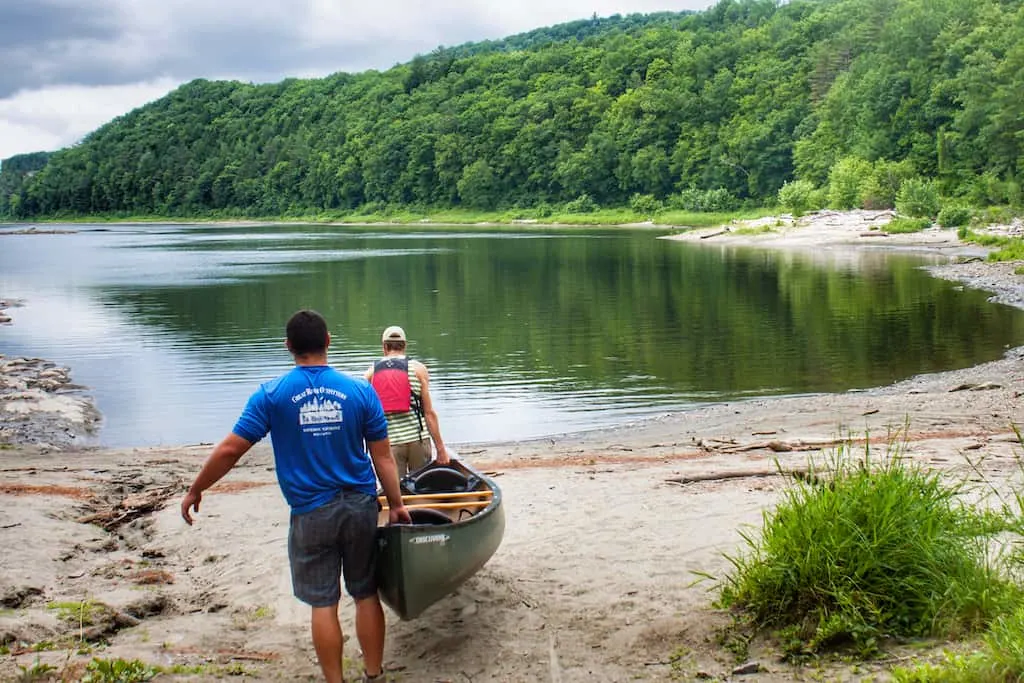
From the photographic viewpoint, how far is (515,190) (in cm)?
13700

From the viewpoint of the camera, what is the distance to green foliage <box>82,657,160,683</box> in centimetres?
525

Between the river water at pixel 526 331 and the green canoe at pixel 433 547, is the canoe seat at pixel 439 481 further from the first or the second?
the river water at pixel 526 331

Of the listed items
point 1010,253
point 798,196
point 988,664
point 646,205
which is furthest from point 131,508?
point 646,205

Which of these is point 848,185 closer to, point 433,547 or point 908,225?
point 908,225

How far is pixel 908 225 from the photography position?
5853cm

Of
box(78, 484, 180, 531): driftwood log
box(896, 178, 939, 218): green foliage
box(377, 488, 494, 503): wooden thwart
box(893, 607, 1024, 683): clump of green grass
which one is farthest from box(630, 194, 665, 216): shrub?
box(893, 607, 1024, 683): clump of green grass

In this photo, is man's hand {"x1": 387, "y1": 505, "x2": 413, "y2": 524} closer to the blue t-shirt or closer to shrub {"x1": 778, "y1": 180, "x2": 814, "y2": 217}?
the blue t-shirt

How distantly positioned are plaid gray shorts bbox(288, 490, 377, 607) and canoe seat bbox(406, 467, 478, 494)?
2.35 metres

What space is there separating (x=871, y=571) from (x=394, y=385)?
3.87 metres

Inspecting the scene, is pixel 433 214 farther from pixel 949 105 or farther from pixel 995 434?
pixel 995 434

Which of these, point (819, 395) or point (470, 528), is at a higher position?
point (470, 528)

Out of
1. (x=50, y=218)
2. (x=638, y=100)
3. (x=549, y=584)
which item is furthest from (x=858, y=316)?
(x=50, y=218)

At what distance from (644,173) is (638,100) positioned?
17211mm

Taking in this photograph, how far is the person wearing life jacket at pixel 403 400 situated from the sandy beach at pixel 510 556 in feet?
3.60
